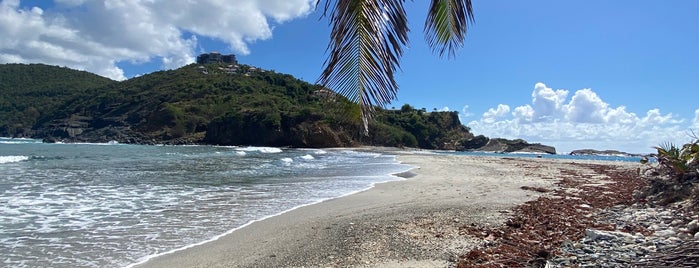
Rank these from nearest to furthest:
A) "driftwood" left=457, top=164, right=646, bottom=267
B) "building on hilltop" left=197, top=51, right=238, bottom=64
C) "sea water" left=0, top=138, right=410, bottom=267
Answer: "driftwood" left=457, top=164, right=646, bottom=267
"sea water" left=0, top=138, right=410, bottom=267
"building on hilltop" left=197, top=51, right=238, bottom=64

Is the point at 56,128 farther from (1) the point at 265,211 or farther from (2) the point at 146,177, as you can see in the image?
(1) the point at 265,211

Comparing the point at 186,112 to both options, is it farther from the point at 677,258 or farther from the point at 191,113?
the point at 677,258

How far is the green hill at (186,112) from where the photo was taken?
7988cm

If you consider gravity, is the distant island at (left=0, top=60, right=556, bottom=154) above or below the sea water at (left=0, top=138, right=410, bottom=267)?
above

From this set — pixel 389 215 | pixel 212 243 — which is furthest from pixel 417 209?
pixel 212 243

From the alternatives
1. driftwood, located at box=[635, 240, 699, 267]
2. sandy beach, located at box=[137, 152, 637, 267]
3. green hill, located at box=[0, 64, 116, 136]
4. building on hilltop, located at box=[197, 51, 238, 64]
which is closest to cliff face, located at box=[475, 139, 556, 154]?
building on hilltop, located at box=[197, 51, 238, 64]

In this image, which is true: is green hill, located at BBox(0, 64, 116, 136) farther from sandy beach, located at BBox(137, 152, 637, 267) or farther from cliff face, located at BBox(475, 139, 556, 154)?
sandy beach, located at BBox(137, 152, 637, 267)

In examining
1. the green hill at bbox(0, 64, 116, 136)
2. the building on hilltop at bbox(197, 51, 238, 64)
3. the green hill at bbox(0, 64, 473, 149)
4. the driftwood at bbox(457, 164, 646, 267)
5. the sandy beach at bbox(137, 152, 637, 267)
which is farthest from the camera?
the building on hilltop at bbox(197, 51, 238, 64)

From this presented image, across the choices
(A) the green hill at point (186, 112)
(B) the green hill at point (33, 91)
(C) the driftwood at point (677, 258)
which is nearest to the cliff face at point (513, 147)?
(A) the green hill at point (186, 112)

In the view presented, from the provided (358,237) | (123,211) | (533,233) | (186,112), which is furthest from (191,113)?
(533,233)

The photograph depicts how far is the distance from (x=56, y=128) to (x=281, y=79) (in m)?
48.6

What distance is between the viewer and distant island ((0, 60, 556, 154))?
80125mm

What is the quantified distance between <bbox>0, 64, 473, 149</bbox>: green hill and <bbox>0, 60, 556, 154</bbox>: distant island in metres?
0.19

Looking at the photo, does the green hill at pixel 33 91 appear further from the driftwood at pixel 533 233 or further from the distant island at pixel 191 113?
the driftwood at pixel 533 233
